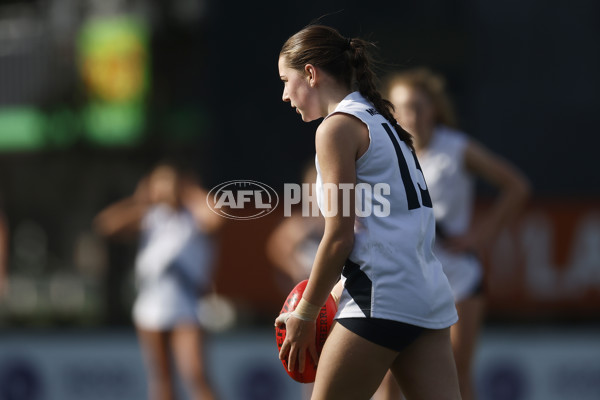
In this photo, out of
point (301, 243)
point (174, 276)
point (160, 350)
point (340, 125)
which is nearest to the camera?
point (340, 125)

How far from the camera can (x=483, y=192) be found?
10.6 metres

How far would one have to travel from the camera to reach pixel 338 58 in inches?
142

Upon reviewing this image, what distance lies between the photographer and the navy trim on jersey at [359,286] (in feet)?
11.3

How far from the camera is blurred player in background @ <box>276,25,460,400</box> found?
341 cm

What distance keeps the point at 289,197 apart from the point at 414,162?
183 cm

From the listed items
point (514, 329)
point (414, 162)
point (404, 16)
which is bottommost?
point (514, 329)

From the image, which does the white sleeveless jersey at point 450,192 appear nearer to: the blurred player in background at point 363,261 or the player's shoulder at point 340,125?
the blurred player in background at point 363,261

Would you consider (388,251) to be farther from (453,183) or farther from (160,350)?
(160,350)

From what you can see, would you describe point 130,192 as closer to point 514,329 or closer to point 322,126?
point 514,329

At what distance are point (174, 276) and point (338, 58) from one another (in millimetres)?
4410

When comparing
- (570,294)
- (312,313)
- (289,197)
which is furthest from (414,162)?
(570,294)

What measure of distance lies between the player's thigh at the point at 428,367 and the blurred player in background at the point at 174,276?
415 centimetres

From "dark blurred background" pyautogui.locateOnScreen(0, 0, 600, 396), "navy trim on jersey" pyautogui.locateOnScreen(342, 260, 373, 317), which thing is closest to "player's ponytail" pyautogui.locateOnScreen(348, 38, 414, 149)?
"navy trim on jersey" pyautogui.locateOnScreen(342, 260, 373, 317)

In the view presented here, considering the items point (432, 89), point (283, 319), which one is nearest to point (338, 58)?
point (283, 319)
